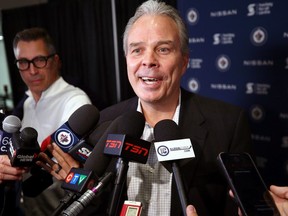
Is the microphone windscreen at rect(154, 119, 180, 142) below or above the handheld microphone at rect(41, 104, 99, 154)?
above

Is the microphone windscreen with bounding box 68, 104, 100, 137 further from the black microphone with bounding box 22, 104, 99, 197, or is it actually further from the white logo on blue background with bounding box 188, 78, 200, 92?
the white logo on blue background with bounding box 188, 78, 200, 92

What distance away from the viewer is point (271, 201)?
2.41ft

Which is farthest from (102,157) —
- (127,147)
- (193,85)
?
(193,85)

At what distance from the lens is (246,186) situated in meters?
0.73

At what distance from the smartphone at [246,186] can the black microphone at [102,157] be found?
254 millimetres

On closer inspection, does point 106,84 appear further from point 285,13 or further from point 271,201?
point 271,201

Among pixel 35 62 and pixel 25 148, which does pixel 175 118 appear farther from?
pixel 35 62

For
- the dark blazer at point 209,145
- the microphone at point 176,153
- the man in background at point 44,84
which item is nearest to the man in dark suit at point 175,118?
the dark blazer at point 209,145

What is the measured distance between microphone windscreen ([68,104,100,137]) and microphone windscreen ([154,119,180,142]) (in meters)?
0.26

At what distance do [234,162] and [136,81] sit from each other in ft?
1.76

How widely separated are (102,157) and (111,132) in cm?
14

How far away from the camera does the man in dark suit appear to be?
3.61 ft

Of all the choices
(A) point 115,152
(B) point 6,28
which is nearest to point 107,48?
(B) point 6,28

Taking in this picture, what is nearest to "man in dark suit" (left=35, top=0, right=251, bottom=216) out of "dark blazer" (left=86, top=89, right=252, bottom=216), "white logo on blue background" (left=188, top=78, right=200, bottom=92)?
"dark blazer" (left=86, top=89, right=252, bottom=216)
